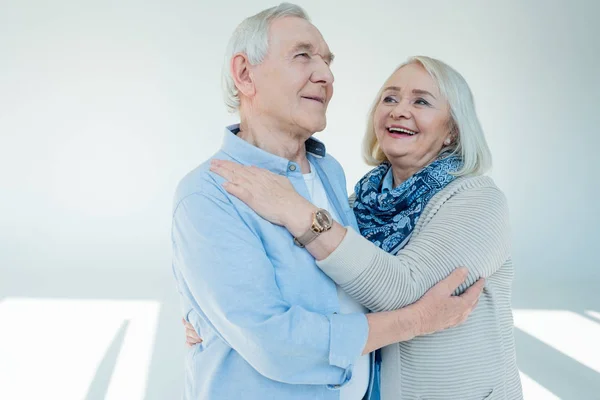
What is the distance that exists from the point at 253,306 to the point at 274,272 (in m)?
0.12

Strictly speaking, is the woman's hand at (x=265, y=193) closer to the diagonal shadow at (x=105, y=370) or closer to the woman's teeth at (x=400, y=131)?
the woman's teeth at (x=400, y=131)

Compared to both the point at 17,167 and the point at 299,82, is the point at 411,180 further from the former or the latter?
the point at 17,167

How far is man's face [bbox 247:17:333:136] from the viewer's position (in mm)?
1662

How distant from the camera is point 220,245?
1404 mm

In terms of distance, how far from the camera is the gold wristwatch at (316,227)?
1515 millimetres

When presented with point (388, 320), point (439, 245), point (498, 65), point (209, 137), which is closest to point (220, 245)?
point (388, 320)

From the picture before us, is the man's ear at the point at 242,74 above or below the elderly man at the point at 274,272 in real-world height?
above

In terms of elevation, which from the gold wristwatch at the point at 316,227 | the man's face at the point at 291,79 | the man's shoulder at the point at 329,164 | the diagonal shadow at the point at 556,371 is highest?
the man's face at the point at 291,79

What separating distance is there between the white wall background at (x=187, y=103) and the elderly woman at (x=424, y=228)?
437 centimetres

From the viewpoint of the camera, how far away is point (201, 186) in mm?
1493

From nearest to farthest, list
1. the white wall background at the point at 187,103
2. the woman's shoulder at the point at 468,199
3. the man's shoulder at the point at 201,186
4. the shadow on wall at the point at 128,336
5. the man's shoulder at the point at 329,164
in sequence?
the man's shoulder at the point at 201,186
the woman's shoulder at the point at 468,199
the man's shoulder at the point at 329,164
the shadow on wall at the point at 128,336
the white wall background at the point at 187,103

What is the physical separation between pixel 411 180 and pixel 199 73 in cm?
482

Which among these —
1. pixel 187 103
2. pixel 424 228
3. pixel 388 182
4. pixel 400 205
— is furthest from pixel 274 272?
pixel 187 103

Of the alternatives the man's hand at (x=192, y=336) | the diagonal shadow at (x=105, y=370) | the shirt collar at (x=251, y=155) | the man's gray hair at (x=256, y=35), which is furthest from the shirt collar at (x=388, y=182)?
the diagonal shadow at (x=105, y=370)
